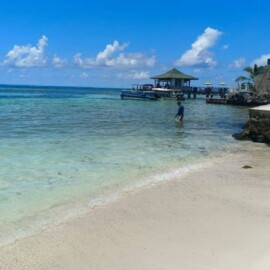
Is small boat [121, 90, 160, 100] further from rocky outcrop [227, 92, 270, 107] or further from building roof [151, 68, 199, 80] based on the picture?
rocky outcrop [227, 92, 270, 107]

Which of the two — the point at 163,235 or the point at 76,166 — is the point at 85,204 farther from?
the point at 76,166

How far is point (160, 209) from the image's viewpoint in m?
7.03

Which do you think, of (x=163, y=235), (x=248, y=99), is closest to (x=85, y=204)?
(x=163, y=235)

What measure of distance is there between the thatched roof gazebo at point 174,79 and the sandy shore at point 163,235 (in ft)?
201

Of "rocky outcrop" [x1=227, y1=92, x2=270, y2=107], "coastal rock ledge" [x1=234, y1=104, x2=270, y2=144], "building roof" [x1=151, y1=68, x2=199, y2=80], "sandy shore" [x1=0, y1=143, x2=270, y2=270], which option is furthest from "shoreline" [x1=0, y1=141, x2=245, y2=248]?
"building roof" [x1=151, y1=68, x2=199, y2=80]

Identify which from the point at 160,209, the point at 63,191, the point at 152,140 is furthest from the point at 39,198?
the point at 152,140

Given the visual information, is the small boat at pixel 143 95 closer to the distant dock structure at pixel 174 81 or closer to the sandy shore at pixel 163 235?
the distant dock structure at pixel 174 81

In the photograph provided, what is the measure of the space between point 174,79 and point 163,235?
214ft

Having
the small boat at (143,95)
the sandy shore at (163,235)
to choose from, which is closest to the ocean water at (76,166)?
the sandy shore at (163,235)

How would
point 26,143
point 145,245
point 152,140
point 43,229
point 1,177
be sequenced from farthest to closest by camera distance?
point 152,140 < point 26,143 < point 1,177 < point 43,229 < point 145,245

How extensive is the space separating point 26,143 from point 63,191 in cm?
729

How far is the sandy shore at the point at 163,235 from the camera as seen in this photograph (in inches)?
190

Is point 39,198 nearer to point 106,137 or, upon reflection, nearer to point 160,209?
point 160,209

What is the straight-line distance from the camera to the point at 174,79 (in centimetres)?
6981
